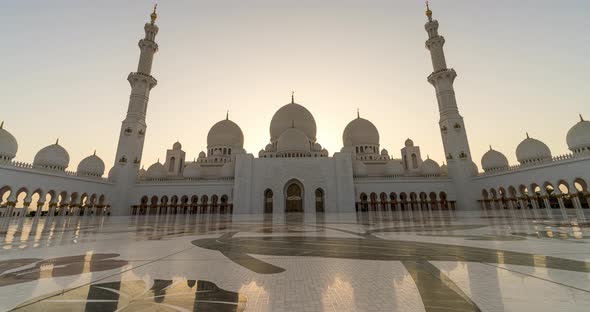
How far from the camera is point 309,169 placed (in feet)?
97.1

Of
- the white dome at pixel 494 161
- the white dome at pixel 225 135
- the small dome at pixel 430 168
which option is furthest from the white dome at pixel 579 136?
the white dome at pixel 225 135

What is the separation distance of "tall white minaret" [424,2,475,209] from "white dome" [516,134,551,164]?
4382 mm

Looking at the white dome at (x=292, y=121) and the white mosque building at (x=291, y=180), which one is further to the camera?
the white dome at (x=292, y=121)

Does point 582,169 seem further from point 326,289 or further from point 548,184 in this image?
point 326,289

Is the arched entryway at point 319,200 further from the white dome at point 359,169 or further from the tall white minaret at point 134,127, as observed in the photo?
the tall white minaret at point 134,127

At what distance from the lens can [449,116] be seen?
102 ft

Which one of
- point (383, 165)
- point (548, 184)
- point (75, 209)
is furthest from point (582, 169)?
point (75, 209)

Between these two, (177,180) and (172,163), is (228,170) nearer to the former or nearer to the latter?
(177,180)

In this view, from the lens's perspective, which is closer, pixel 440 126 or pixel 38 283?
pixel 38 283

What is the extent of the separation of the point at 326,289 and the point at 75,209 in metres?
35.0

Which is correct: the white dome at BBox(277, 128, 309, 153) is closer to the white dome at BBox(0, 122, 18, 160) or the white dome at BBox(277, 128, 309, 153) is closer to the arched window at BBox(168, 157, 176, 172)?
the arched window at BBox(168, 157, 176, 172)

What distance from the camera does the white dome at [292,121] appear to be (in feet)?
126

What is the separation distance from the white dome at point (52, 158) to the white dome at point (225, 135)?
16.8 meters

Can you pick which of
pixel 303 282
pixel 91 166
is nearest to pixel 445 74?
pixel 303 282
